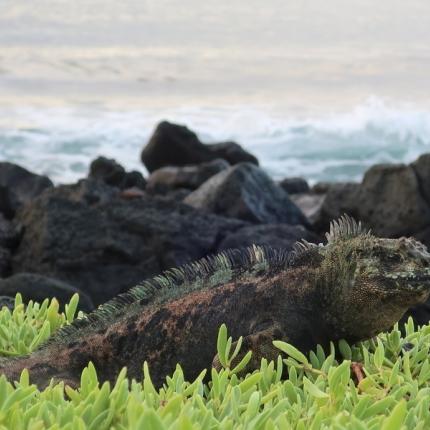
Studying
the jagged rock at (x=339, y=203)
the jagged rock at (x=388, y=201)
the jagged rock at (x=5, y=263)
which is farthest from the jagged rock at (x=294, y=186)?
the jagged rock at (x=5, y=263)

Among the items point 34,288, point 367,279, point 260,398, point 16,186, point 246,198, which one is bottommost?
point 16,186

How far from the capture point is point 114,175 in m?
15.8

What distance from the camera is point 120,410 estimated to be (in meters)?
3.03

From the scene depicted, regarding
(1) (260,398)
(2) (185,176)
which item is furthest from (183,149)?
(1) (260,398)

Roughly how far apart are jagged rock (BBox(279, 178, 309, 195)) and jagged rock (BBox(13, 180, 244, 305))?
866 cm

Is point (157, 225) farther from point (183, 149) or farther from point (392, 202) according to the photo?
point (183, 149)

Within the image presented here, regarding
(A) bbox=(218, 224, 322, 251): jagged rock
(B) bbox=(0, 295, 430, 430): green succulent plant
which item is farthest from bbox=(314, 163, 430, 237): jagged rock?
(B) bbox=(0, 295, 430, 430): green succulent plant

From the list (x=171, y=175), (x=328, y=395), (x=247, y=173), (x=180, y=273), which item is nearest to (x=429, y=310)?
(x=247, y=173)

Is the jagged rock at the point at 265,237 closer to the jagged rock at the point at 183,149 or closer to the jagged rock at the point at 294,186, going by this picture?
the jagged rock at the point at 294,186

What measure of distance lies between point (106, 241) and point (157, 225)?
549 millimetres

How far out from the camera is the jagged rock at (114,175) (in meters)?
15.7

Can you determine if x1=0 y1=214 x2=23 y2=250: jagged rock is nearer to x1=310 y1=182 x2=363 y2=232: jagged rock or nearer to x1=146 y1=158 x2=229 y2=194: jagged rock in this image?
x1=310 y1=182 x2=363 y2=232: jagged rock

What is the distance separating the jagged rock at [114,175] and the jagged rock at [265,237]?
6.33 metres

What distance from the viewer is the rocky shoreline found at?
8.88m
